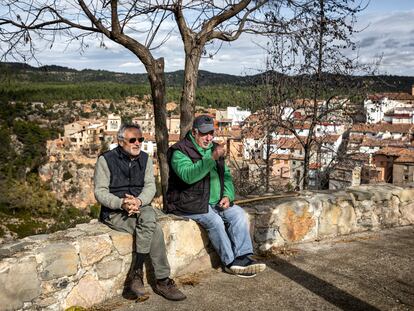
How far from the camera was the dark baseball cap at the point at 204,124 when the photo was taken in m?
3.62

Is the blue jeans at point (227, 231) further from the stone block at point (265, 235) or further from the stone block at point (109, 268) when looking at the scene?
the stone block at point (109, 268)

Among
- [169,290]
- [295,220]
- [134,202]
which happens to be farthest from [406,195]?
[134,202]

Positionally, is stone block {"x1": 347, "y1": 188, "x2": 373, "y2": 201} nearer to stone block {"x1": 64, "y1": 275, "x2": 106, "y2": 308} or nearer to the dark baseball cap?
the dark baseball cap

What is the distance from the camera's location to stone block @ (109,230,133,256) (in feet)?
10.6

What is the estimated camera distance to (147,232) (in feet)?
10.5

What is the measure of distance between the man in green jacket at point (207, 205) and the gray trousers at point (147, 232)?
399 millimetres

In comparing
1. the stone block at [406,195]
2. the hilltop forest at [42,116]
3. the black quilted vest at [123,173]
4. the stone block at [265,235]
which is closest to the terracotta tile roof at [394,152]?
the hilltop forest at [42,116]

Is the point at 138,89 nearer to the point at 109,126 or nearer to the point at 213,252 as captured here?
the point at 109,126

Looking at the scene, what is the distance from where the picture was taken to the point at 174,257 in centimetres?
358

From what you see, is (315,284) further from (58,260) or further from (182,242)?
(58,260)

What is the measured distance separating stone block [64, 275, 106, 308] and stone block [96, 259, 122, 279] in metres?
0.06

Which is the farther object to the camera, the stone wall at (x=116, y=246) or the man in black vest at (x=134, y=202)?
the man in black vest at (x=134, y=202)

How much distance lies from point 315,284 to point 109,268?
61.2 inches

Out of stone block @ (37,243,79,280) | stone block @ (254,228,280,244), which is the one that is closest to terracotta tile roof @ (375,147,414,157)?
stone block @ (254,228,280,244)
